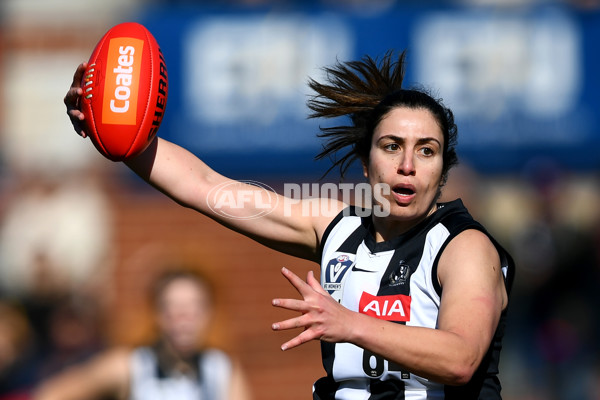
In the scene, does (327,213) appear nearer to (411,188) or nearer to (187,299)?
A: (411,188)

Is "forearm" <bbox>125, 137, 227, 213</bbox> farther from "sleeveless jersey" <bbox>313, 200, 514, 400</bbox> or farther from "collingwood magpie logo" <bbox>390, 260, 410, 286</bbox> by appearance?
"collingwood magpie logo" <bbox>390, 260, 410, 286</bbox>

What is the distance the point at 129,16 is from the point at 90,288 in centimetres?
250

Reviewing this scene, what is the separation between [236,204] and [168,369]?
1.98 m

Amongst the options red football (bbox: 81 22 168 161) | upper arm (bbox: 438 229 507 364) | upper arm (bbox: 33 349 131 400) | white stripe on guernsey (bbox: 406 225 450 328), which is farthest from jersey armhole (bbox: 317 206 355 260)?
upper arm (bbox: 33 349 131 400)

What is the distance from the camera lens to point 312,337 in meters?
2.81

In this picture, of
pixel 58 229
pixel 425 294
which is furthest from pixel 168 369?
pixel 58 229

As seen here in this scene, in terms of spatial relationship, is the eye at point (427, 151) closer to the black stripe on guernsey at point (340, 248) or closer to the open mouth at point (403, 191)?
the open mouth at point (403, 191)

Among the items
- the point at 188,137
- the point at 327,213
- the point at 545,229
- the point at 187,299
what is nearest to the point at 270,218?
the point at 327,213

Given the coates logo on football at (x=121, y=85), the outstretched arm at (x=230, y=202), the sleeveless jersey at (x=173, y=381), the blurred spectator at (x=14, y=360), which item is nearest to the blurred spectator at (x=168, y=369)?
the sleeveless jersey at (x=173, y=381)

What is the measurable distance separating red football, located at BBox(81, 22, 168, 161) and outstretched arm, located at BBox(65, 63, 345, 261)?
12cm

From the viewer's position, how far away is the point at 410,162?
3479mm

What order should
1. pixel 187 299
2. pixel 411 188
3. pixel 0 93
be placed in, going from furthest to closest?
pixel 0 93 → pixel 187 299 → pixel 411 188

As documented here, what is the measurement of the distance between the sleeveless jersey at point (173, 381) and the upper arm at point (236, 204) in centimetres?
186

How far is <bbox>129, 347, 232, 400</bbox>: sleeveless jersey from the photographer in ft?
18.5
